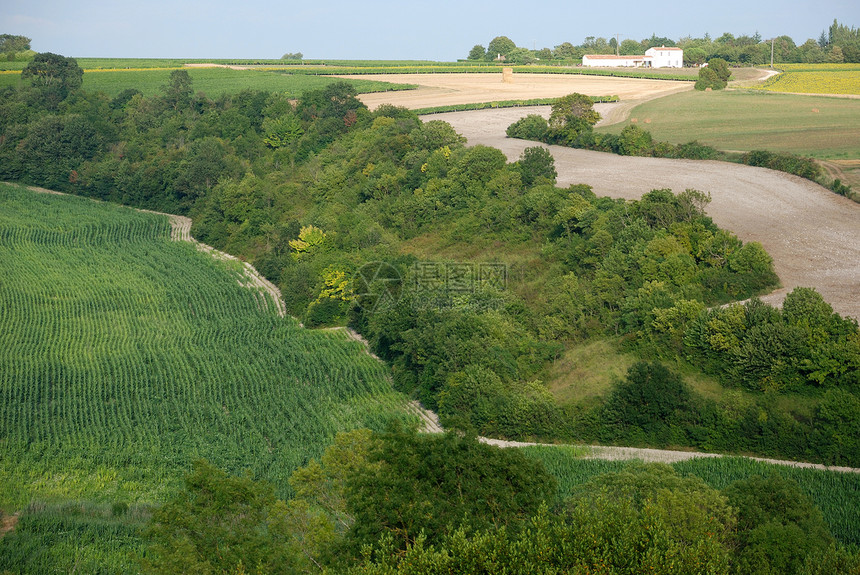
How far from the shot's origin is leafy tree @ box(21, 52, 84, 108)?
3760 inches

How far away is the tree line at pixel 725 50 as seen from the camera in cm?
8606

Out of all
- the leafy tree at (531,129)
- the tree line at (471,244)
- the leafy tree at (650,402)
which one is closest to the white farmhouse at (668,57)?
the leafy tree at (531,129)

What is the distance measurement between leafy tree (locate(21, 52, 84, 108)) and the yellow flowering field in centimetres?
7480

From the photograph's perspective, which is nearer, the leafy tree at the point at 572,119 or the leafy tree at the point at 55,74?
the leafy tree at the point at 572,119

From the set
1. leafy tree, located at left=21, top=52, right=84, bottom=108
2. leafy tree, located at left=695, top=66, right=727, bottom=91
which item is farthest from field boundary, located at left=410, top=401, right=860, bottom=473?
leafy tree, located at left=21, top=52, right=84, bottom=108

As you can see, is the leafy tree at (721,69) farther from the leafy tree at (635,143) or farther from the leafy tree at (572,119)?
the leafy tree at (635,143)

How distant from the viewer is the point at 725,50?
9394 centimetres

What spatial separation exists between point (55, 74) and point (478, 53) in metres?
66.3

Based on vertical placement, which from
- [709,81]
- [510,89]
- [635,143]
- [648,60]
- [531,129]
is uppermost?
[648,60]

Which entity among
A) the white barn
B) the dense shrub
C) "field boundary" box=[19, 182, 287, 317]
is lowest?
"field boundary" box=[19, 182, 287, 317]

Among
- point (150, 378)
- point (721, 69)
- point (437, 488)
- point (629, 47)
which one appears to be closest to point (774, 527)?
point (437, 488)

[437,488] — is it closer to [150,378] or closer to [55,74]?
[150,378]

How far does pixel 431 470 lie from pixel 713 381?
15.8m

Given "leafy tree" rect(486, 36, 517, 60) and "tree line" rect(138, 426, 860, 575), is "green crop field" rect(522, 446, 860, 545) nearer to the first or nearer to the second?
"tree line" rect(138, 426, 860, 575)
